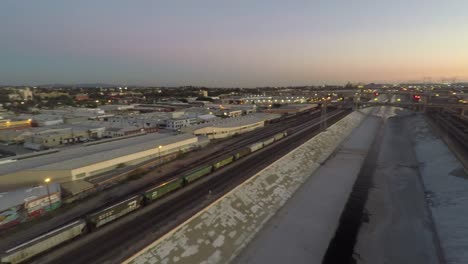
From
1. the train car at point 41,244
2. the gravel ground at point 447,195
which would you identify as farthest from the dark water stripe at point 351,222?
the train car at point 41,244

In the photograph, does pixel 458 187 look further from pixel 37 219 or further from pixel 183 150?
pixel 37 219

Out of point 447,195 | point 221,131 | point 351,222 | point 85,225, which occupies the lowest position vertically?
point 351,222

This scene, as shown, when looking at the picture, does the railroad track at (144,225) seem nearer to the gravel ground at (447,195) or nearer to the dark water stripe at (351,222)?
the dark water stripe at (351,222)

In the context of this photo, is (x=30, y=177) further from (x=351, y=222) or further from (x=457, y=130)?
(x=457, y=130)

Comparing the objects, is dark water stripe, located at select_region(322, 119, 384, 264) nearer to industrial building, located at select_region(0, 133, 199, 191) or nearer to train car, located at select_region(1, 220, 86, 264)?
train car, located at select_region(1, 220, 86, 264)

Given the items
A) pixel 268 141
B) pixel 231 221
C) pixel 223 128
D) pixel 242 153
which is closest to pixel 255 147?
pixel 242 153

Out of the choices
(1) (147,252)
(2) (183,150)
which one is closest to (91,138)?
(2) (183,150)

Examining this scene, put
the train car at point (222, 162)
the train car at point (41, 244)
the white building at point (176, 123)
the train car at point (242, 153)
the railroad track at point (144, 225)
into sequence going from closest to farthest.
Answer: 1. the train car at point (41, 244)
2. the railroad track at point (144, 225)
3. the train car at point (222, 162)
4. the train car at point (242, 153)
5. the white building at point (176, 123)
